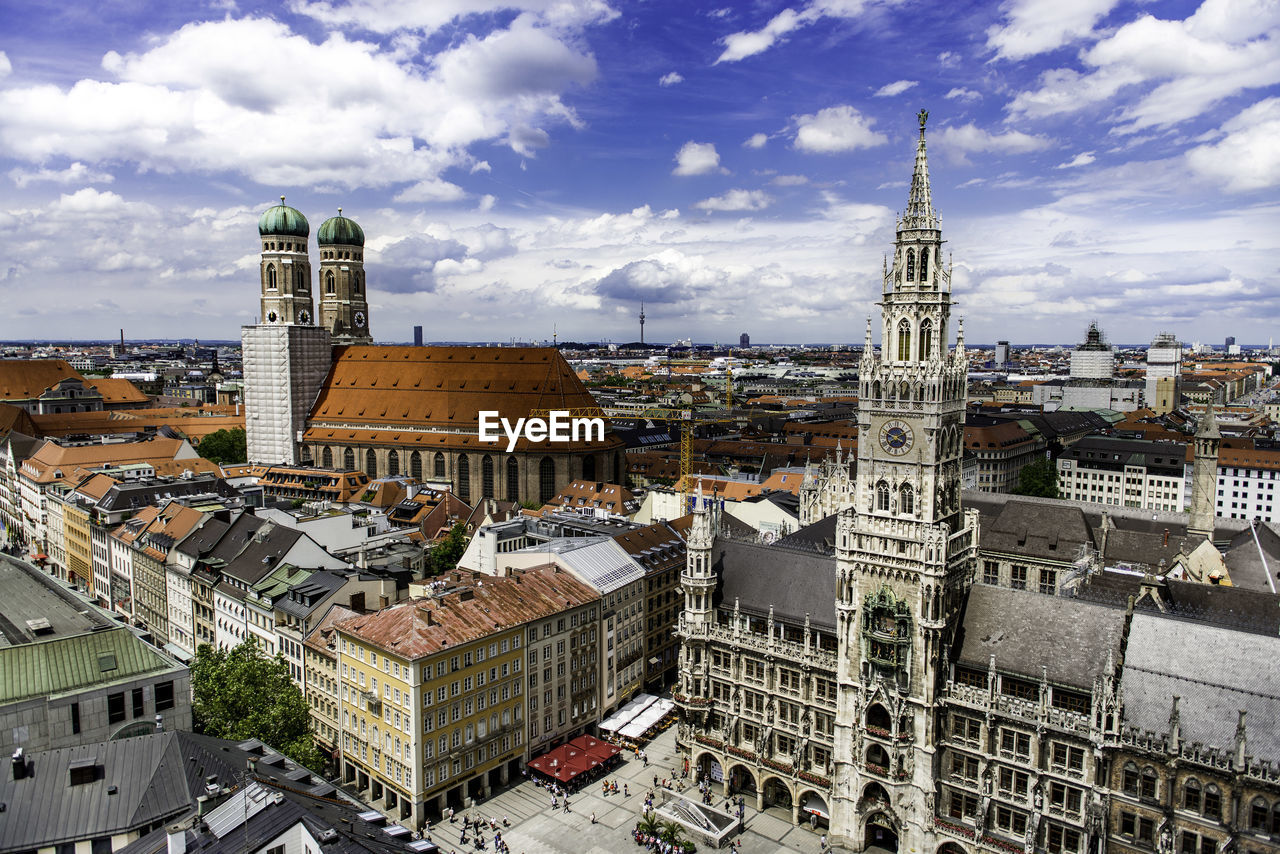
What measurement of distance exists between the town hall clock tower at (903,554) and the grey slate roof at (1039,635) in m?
1.50

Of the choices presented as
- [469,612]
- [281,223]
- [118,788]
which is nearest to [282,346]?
[281,223]

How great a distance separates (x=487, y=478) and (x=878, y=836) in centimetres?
10291

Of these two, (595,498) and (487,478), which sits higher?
(487,478)

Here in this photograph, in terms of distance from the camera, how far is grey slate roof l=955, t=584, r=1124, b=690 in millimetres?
52531

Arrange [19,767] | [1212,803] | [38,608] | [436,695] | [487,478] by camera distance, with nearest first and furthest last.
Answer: [19,767], [1212,803], [436,695], [38,608], [487,478]

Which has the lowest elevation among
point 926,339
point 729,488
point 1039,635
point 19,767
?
point 19,767

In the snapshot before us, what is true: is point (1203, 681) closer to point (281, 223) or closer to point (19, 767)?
point (19, 767)

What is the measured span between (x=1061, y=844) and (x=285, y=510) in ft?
310

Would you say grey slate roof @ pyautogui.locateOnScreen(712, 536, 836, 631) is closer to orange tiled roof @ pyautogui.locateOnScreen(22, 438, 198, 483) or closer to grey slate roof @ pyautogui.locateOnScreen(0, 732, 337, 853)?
grey slate roof @ pyautogui.locateOnScreen(0, 732, 337, 853)

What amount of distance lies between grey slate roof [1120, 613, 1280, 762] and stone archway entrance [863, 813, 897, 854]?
1760 cm

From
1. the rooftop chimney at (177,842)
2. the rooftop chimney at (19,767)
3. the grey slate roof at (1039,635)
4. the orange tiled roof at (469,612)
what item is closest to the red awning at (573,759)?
the orange tiled roof at (469,612)

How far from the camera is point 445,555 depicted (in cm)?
10375

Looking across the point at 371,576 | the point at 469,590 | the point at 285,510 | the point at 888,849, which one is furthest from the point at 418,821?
the point at 285,510

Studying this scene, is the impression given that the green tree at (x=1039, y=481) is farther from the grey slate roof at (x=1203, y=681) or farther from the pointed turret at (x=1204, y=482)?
the grey slate roof at (x=1203, y=681)
